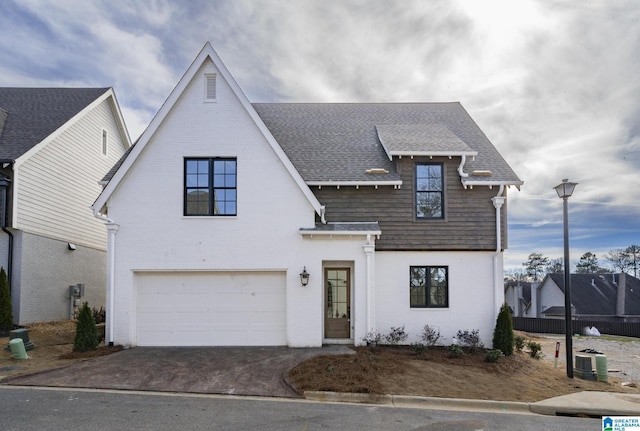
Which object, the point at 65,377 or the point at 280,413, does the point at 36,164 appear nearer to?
the point at 65,377

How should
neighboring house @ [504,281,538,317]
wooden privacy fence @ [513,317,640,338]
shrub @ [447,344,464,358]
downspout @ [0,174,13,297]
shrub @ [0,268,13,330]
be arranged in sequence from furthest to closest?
1. neighboring house @ [504,281,538,317]
2. wooden privacy fence @ [513,317,640,338]
3. downspout @ [0,174,13,297]
4. shrub @ [0,268,13,330]
5. shrub @ [447,344,464,358]

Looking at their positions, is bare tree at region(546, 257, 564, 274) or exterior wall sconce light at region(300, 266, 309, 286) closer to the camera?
exterior wall sconce light at region(300, 266, 309, 286)

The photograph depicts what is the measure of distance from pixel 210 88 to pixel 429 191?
7.67 meters

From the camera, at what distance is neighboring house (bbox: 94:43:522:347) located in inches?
525

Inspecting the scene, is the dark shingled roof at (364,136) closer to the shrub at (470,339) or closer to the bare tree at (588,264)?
the shrub at (470,339)

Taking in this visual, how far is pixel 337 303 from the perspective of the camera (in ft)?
46.4

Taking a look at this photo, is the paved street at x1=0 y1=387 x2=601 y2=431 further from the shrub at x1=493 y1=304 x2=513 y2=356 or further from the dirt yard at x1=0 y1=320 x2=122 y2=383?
the shrub at x1=493 y1=304 x2=513 y2=356

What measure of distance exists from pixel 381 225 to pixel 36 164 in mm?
13140

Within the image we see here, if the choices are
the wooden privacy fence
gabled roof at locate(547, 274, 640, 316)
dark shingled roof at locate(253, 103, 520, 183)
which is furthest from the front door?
gabled roof at locate(547, 274, 640, 316)

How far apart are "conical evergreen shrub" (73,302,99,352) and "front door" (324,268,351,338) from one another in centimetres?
666

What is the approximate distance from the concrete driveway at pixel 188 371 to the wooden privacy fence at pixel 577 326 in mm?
21913

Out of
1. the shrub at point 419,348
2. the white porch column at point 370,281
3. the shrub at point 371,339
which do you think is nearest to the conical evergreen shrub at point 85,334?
the shrub at point 371,339

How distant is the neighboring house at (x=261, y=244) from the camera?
43.8 ft

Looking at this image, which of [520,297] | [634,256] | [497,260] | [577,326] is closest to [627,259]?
[634,256]
